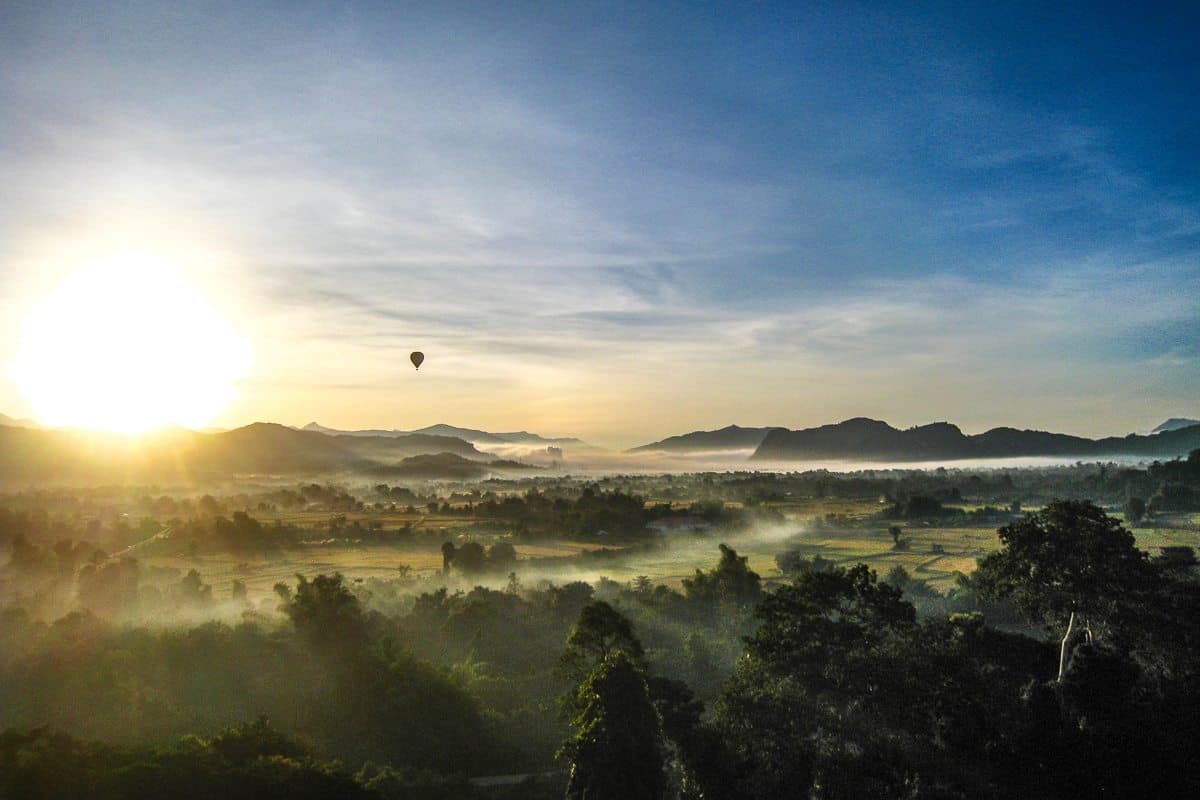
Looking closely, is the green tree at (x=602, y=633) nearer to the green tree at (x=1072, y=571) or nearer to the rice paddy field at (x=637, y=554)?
the green tree at (x=1072, y=571)

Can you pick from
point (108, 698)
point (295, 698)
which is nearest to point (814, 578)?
point (295, 698)

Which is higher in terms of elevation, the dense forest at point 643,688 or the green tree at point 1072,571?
the green tree at point 1072,571

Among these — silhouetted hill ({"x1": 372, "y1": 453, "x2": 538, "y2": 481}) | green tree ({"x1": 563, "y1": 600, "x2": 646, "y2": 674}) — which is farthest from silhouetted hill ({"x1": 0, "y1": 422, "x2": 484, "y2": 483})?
green tree ({"x1": 563, "y1": 600, "x2": 646, "y2": 674})

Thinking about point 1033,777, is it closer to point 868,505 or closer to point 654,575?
point 654,575

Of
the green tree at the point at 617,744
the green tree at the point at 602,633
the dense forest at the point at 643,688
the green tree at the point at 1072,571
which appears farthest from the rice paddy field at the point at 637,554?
the green tree at the point at 617,744

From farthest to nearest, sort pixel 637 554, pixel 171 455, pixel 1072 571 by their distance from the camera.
A: pixel 171 455, pixel 637 554, pixel 1072 571

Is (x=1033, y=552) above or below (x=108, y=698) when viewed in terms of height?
above

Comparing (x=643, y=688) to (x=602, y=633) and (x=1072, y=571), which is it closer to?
(x=602, y=633)

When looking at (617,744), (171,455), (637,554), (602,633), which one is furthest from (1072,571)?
(171,455)

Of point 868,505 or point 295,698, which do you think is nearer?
point 295,698
